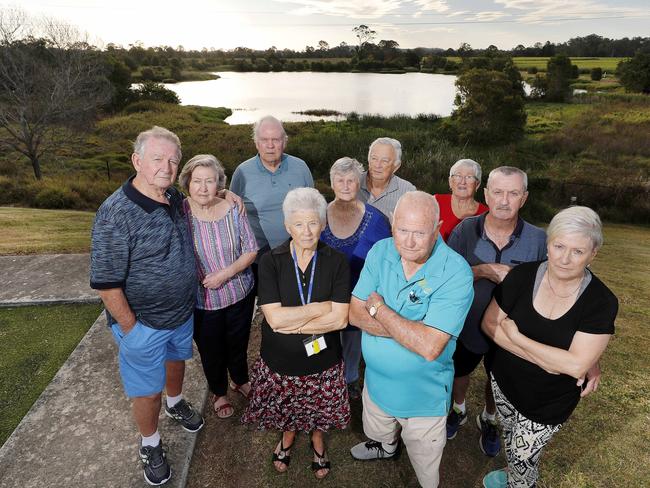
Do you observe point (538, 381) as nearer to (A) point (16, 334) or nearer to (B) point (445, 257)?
(B) point (445, 257)

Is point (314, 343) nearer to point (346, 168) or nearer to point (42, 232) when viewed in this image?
point (346, 168)

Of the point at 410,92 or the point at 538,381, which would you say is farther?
the point at 410,92

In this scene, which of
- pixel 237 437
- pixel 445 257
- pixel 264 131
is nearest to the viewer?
pixel 445 257

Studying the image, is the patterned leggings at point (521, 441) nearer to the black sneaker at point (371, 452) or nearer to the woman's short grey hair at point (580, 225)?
the black sneaker at point (371, 452)

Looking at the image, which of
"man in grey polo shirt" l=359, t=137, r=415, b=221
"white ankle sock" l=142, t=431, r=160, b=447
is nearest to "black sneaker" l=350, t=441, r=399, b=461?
"white ankle sock" l=142, t=431, r=160, b=447

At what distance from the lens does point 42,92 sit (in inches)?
815

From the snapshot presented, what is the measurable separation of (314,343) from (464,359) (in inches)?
45.8

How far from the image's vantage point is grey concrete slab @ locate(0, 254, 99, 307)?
4.33m

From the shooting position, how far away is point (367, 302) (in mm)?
2166

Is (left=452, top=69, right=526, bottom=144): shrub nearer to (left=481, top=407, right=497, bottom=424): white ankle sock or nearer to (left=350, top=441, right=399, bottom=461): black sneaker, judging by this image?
(left=481, top=407, right=497, bottom=424): white ankle sock

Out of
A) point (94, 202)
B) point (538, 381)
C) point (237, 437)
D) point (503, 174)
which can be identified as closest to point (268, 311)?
point (237, 437)

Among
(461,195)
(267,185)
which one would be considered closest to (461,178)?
(461,195)

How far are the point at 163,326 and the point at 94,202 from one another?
12576 millimetres

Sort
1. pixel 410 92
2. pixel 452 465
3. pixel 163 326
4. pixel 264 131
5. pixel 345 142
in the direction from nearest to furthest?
pixel 163 326
pixel 452 465
pixel 264 131
pixel 345 142
pixel 410 92
